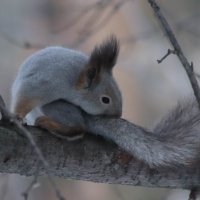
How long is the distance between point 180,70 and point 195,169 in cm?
330

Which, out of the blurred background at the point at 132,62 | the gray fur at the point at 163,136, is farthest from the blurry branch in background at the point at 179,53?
the blurred background at the point at 132,62

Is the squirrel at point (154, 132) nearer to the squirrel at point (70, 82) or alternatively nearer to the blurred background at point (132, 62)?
the squirrel at point (70, 82)

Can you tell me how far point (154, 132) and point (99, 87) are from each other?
0.83 ft

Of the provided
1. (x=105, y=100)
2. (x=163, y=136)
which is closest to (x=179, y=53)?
(x=163, y=136)

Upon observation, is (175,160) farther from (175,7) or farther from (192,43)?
(175,7)

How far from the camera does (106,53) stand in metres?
1.91

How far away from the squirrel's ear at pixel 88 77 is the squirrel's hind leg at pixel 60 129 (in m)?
0.22

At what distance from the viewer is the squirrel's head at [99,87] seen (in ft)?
6.39

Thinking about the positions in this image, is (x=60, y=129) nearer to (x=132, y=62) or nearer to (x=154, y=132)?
(x=154, y=132)

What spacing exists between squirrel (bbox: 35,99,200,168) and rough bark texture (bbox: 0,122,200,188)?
0.11 feet

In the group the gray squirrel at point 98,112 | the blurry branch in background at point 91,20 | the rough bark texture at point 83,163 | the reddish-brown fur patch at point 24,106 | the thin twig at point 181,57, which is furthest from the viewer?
the blurry branch in background at point 91,20

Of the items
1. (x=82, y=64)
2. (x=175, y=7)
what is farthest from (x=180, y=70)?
(x=82, y=64)

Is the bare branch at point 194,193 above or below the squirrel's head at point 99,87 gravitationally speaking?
below

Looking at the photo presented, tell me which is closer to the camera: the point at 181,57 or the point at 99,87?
the point at 181,57
